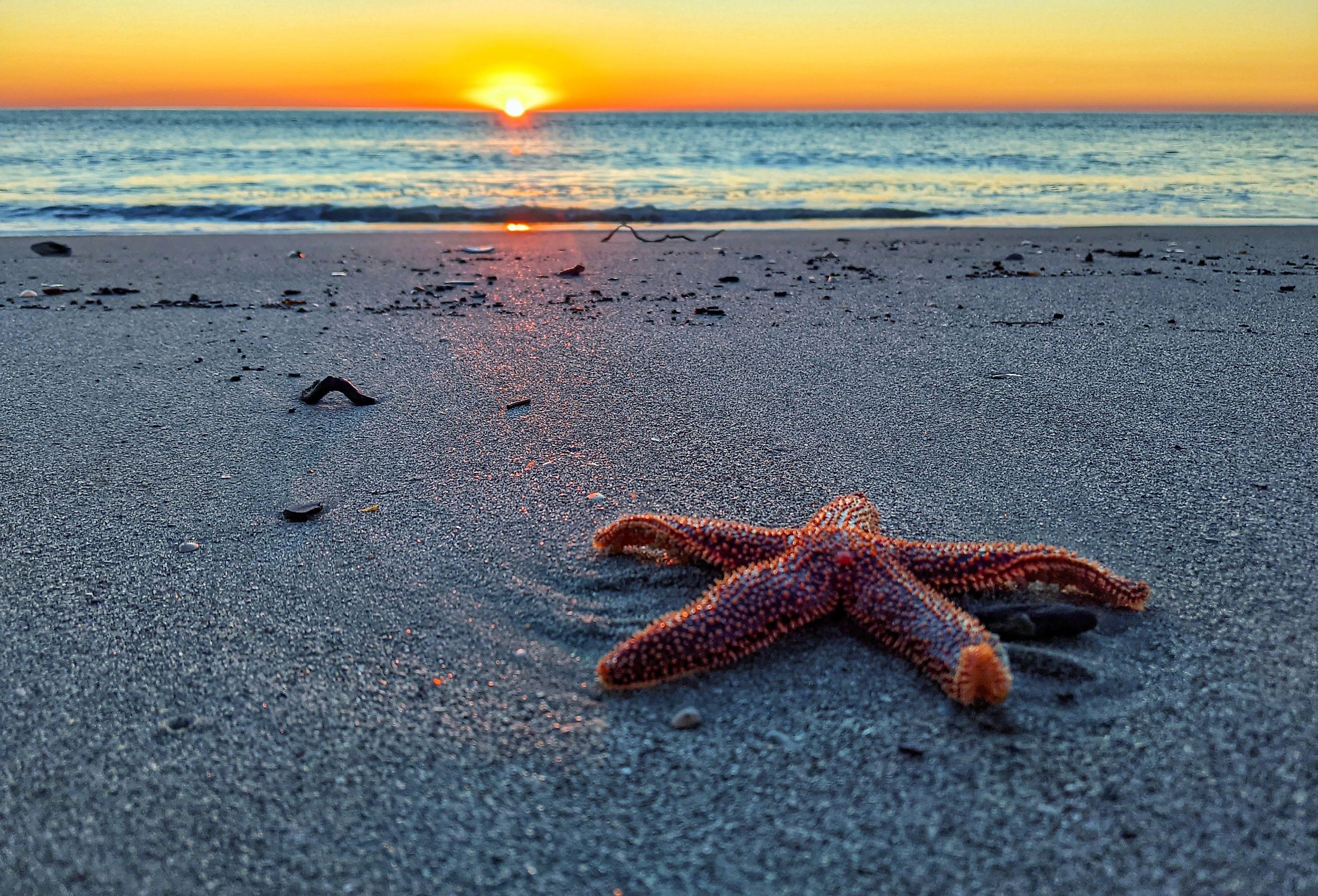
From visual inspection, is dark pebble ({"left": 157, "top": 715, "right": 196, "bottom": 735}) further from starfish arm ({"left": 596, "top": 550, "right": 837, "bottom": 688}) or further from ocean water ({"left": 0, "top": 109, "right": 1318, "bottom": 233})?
ocean water ({"left": 0, "top": 109, "right": 1318, "bottom": 233})

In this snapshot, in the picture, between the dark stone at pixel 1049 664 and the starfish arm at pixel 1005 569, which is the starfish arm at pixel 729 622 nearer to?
the starfish arm at pixel 1005 569

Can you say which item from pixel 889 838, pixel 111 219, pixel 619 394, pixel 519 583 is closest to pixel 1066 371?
pixel 619 394

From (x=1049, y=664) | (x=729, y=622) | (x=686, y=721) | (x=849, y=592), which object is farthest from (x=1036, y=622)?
(x=686, y=721)

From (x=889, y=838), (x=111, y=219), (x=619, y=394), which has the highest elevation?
(x=111, y=219)

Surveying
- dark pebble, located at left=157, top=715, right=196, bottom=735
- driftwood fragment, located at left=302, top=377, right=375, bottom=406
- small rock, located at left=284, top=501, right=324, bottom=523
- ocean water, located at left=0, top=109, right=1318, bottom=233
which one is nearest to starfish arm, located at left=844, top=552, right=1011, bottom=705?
dark pebble, located at left=157, top=715, right=196, bottom=735

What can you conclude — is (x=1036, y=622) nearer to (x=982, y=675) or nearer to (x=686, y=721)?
(x=982, y=675)

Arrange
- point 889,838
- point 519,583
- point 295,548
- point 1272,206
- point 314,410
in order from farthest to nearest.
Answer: point 1272,206 → point 314,410 → point 295,548 → point 519,583 → point 889,838

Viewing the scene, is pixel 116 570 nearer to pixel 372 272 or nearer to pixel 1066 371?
pixel 1066 371
